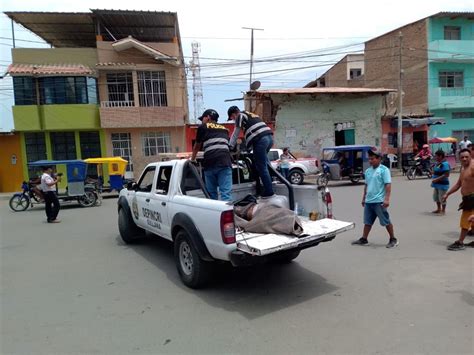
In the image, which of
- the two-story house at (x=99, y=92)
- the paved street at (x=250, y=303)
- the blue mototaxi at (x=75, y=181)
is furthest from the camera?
the two-story house at (x=99, y=92)

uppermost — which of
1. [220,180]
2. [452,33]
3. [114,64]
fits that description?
[452,33]

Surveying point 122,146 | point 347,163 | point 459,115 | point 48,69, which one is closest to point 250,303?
point 347,163

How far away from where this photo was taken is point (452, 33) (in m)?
28.8

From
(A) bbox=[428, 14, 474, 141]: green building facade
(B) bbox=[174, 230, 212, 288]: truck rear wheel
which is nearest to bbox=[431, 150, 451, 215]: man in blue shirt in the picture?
(B) bbox=[174, 230, 212, 288]: truck rear wheel

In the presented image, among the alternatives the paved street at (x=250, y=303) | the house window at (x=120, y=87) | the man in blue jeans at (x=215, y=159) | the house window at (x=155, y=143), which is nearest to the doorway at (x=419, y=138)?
the house window at (x=155, y=143)

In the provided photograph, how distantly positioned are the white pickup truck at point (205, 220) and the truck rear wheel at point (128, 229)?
33 centimetres

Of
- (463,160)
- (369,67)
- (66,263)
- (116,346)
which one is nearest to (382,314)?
(116,346)

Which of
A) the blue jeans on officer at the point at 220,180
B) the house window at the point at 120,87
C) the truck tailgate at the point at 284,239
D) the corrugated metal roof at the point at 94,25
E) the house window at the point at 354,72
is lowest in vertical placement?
the truck tailgate at the point at 284,239

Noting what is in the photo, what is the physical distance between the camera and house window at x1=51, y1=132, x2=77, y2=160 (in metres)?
21.7

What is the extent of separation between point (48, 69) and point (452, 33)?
29797 millimetres

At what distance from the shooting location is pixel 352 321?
3.58m

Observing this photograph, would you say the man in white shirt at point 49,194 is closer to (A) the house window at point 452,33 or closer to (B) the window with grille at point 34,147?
(B) the window with grille at point 34,147

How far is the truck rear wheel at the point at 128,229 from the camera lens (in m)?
7.07

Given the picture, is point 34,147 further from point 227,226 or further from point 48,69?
point 227,226
